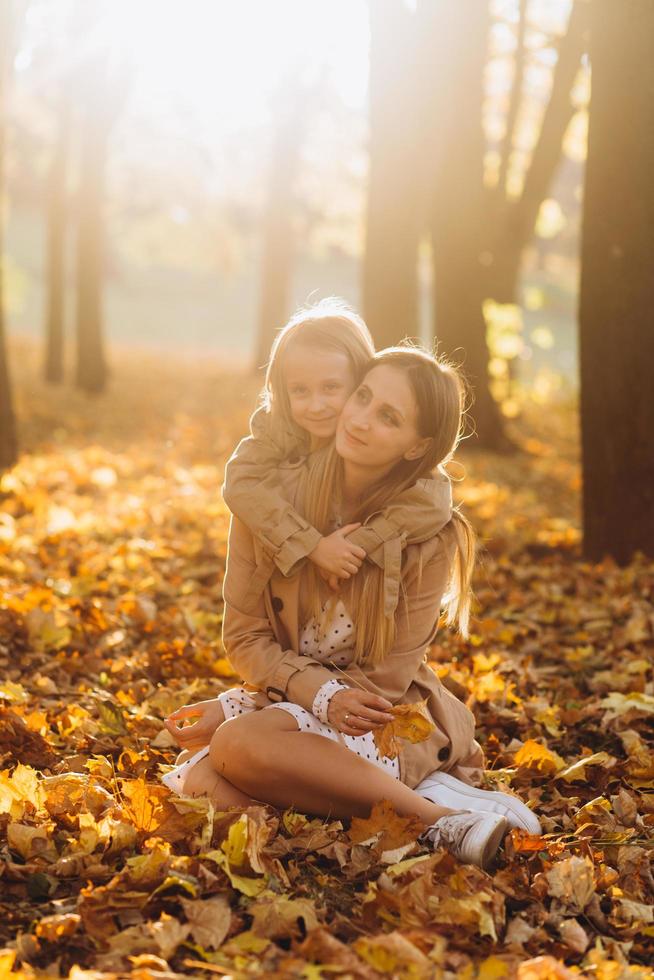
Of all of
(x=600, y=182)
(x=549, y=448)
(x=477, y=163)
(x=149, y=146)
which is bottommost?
(x=549, y=448)

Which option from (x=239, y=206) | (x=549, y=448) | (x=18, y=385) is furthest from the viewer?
(x=239, y=206)

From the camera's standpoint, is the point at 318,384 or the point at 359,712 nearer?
the point at 359,712

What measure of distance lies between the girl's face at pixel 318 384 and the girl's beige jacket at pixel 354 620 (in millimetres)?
168

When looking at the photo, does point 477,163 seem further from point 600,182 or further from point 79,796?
point 79,796

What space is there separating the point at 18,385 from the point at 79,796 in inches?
555

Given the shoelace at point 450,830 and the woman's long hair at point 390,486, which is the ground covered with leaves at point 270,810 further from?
the woman's long hair at point 390,486

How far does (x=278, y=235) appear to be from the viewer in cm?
2002

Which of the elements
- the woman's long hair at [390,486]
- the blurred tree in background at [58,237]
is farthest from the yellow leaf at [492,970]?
the blurred tree in background at [58,237]

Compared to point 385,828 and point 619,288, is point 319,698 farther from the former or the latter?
point 619,288

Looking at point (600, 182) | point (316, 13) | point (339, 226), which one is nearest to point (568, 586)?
point (600, 182)

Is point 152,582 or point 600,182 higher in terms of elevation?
point 600,182

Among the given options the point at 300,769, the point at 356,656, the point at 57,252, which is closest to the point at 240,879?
the point at 300,769

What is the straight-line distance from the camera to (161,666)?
4.21m

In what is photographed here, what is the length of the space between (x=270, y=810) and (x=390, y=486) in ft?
3.26
